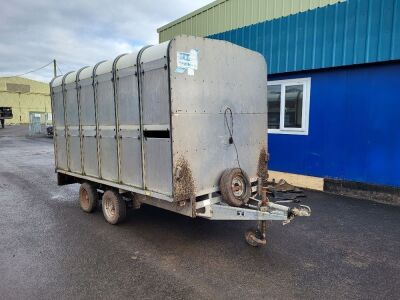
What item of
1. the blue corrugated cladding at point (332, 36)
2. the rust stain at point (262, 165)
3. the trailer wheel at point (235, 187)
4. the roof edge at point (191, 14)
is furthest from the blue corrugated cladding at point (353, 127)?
the roof edge at point (191, 14)

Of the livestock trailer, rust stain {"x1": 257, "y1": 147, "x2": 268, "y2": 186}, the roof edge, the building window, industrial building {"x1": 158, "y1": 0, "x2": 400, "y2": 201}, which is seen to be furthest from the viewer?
the roof edge

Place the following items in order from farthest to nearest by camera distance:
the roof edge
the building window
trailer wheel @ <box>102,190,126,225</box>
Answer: the roof edge, the building window, trailer wheel @ <box>102,190,126,225</box>

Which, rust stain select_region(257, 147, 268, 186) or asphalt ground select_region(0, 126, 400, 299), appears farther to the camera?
rust stain select_region(257, 147, 268, 186)

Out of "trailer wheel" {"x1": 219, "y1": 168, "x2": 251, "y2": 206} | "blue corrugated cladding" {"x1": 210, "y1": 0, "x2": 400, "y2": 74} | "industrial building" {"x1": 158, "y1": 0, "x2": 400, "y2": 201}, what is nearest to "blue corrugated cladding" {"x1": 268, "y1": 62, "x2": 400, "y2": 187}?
"industrial building" {"x1": 158, "y1": 0, "x2": 400, "y2": 201}

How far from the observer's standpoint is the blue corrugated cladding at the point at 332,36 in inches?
268

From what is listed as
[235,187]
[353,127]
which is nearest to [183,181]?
[235,187]

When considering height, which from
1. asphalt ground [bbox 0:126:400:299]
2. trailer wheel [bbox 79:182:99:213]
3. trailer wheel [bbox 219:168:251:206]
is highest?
trailer wheel [bbox 219:168:251:206]

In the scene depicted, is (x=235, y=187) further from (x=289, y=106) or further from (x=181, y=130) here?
(x=289, y=106)

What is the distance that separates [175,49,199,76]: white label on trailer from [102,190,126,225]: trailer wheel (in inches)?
110

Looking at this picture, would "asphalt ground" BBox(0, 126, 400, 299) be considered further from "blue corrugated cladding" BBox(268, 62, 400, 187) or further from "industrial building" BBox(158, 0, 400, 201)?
"industrial building" BBox(158, 0, 400, 201)

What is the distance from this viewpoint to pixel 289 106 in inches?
357

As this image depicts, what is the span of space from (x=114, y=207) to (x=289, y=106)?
229 inches

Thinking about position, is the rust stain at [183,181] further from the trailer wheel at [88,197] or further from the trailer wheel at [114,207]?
the trailer wheel at [88,197]

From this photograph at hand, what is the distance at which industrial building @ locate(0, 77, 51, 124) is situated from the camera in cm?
6769
